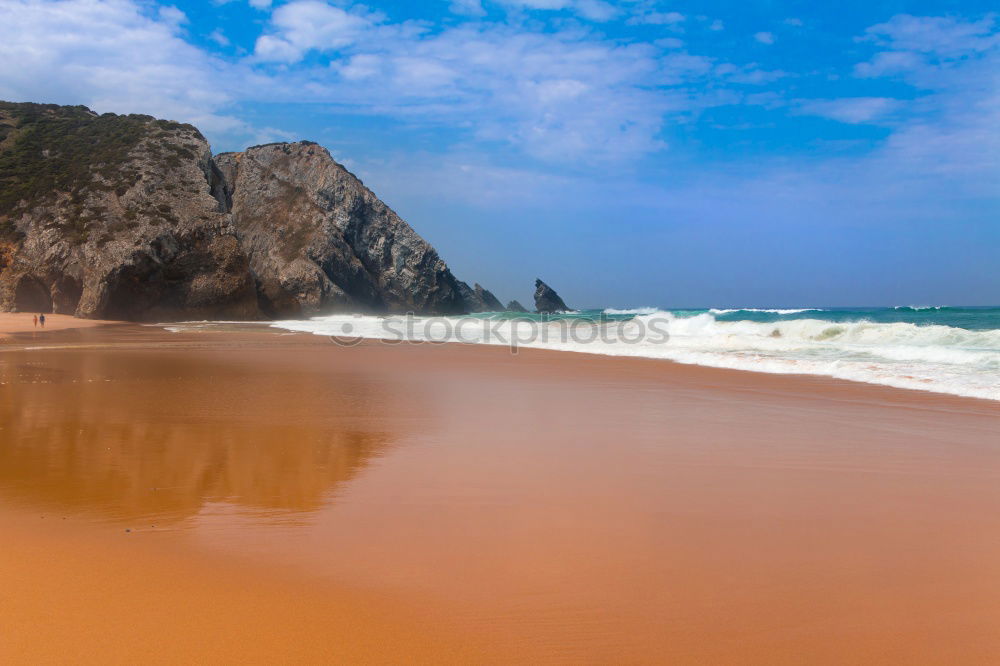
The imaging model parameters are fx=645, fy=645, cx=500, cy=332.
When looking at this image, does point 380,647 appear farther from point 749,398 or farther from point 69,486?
point 749,398

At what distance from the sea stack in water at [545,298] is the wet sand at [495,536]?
91109 mm

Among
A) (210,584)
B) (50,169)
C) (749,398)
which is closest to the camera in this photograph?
Answer: (210,584)

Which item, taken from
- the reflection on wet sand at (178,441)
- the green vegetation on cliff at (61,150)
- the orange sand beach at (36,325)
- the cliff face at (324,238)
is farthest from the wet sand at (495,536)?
the cliff face at (324,238)

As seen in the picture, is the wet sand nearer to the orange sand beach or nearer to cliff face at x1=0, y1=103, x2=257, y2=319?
the orange sand beach

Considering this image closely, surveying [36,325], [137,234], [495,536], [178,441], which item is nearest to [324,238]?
[137,234]

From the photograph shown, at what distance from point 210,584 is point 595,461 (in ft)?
8.64

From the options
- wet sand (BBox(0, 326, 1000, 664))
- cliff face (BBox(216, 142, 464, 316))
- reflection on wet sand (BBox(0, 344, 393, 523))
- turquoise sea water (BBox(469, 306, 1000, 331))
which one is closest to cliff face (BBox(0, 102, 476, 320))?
cliff face (BBox(216, 142, 464, 316))

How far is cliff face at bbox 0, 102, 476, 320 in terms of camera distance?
36125 millimetres

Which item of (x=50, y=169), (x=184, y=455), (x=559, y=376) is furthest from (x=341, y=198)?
(x=184, y=455)

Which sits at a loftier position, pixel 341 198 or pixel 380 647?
pixel 341 198

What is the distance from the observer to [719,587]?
233 cm

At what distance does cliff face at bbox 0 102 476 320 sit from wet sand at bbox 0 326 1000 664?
35.3 m

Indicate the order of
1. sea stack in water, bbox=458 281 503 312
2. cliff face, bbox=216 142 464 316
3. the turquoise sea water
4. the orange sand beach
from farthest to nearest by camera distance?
sea stack in water, bbox=458 281 503 312
cliff face, bbox=216 142 464 316
the turquoise sea water
the orange sand beach

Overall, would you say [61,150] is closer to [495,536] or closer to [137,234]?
[137,234]
